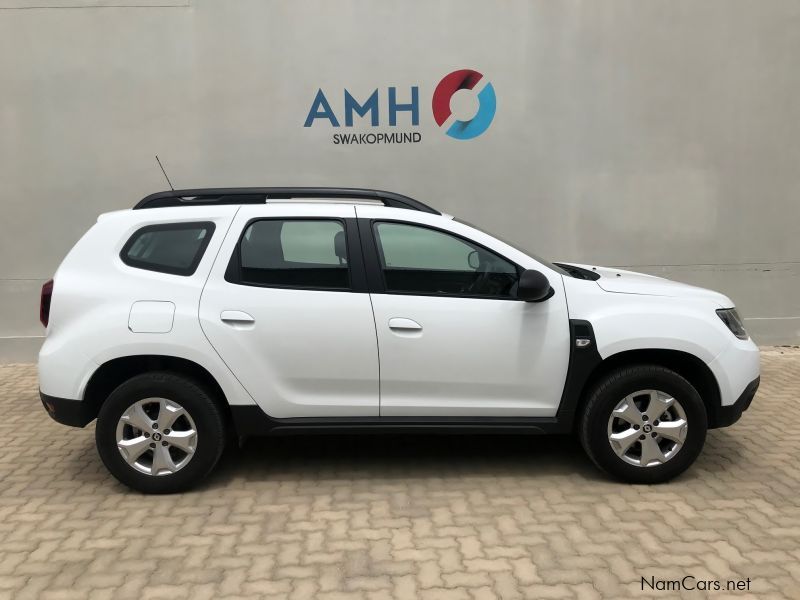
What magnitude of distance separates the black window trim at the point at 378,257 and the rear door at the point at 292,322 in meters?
0.05

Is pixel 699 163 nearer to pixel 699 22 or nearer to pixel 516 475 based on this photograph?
pixel 699 22

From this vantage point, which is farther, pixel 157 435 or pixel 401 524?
pixel 157 435

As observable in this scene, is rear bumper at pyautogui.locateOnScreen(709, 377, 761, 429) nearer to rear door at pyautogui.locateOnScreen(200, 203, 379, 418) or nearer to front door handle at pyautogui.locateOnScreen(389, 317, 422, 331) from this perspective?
front door handle at pyautogui.locateOnScreen(389, 317, 422, 331)

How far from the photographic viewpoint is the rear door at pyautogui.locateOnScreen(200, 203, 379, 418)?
359 cm

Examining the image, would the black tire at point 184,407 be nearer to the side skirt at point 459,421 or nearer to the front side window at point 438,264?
the side skirt at point 459,421

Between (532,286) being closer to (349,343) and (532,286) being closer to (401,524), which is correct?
(349,343)

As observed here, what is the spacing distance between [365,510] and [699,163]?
18.5ft

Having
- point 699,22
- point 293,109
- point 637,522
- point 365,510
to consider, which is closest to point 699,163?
point 699,22

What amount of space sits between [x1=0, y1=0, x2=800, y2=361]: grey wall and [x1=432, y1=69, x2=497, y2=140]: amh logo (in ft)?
0.28

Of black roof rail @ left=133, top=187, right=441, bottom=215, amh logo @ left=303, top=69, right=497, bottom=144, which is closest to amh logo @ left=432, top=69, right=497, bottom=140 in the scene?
amh logo @ left=303, top=69, right=497, bottom=144

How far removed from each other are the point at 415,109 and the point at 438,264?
3593 millimetres

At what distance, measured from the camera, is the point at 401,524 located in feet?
11.1

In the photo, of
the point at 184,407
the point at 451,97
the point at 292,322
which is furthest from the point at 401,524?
the point at 451,97

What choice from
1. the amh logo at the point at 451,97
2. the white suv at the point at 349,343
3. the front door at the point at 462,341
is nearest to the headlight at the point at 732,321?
the white suv at the point at 349,343
